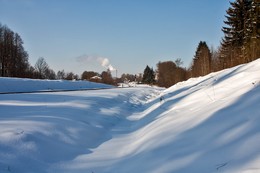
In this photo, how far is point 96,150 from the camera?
668 cm

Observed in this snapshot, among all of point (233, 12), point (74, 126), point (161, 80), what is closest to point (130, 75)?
point (161, 80)

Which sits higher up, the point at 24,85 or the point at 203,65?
the point at 203,65

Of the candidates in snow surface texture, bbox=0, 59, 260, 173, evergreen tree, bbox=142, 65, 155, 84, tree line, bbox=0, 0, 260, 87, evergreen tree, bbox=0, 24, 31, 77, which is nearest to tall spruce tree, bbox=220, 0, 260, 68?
tree line, bbox=0, 0, 260, 87

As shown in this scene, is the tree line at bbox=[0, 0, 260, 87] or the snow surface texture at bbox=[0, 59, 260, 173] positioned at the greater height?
the tree line at bbox=[0, 0, 260, 87]

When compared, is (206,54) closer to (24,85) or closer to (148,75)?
(24,85)

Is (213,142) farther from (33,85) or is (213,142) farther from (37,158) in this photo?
(33,85)

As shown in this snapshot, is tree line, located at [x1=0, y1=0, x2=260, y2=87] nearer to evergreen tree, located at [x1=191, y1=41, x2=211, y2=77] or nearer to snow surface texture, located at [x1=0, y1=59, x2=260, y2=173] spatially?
evergreen tree, located at [x1=191, y1=41, x2=211, y2=77]

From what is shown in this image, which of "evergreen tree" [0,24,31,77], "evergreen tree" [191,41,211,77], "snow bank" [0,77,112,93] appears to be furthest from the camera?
"evergreen tree" [0,24,31,77]

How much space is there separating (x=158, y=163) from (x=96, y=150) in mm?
2240

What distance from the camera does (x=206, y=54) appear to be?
53.8 meters

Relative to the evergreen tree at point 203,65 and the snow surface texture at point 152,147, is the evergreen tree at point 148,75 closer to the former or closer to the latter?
the evergreen tree at point 203,65

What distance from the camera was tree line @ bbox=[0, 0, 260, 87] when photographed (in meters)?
36.8

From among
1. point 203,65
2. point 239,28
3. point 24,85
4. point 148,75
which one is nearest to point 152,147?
point 24,85

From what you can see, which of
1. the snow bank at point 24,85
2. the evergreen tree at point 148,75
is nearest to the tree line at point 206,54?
the evergreen tree at point 148,75
